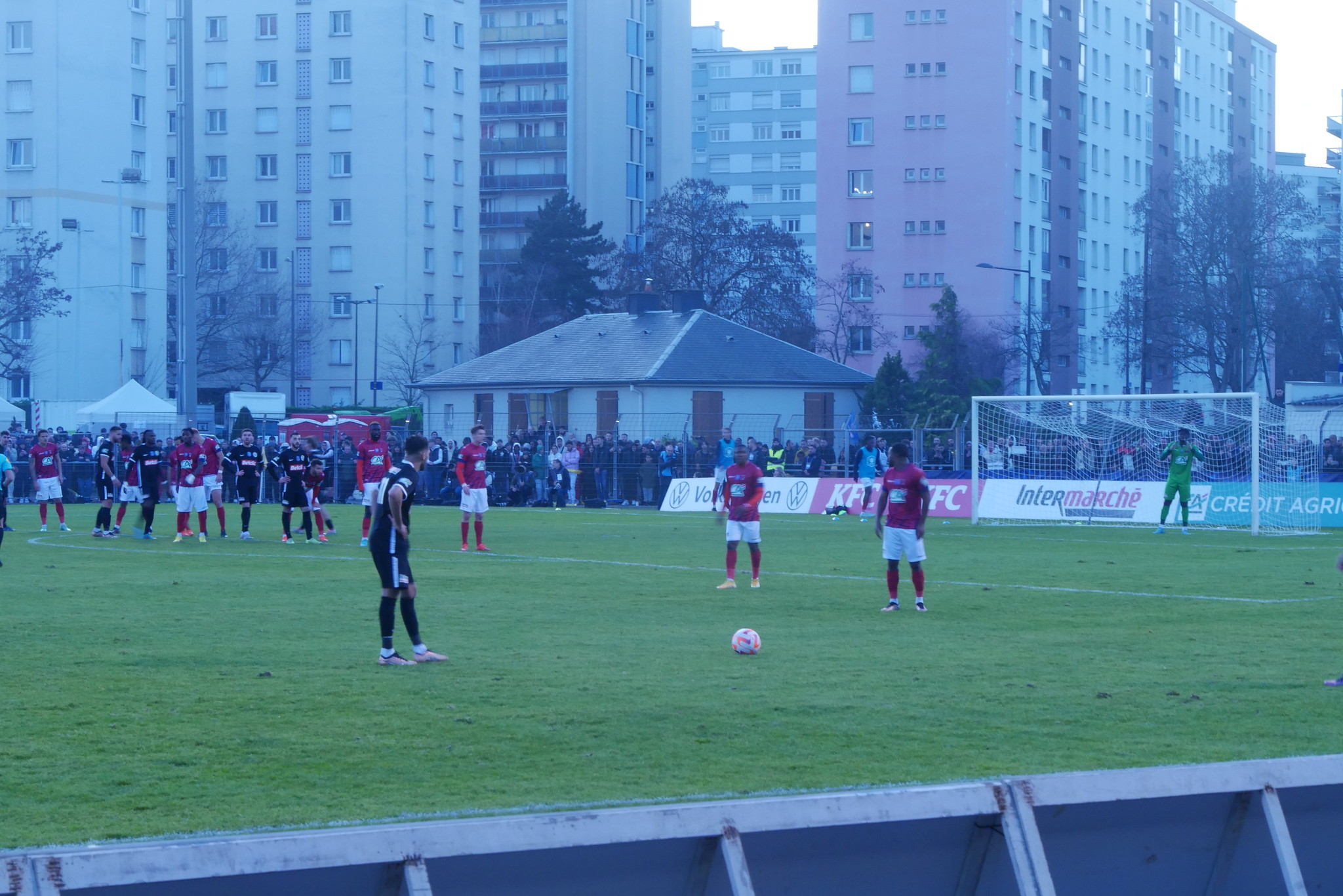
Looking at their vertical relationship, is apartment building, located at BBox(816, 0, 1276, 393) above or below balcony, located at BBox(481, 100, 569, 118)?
below

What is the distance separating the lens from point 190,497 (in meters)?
26.4

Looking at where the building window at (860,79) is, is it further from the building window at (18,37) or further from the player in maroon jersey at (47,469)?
the player in maroon jersey at (47,469)

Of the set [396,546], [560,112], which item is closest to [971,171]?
[560,112]

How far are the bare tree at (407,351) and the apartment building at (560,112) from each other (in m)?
13.7

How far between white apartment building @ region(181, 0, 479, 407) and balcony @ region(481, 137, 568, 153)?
1442cm

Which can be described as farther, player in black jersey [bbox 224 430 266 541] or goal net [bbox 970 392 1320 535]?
goal net [bbox 970 392 1320 535]

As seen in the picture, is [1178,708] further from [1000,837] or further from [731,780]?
[1000,837]

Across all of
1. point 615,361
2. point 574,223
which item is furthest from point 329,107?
point 615,361

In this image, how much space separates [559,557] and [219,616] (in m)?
8.72

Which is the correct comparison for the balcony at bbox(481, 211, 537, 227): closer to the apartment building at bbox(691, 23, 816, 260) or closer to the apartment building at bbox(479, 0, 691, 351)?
the apartment building at bbox(479, 0, 691, 351)

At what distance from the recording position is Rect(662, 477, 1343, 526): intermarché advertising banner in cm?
3175

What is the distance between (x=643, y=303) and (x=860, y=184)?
22.7 meters

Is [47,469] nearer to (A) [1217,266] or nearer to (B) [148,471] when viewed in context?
(B) [148,471]

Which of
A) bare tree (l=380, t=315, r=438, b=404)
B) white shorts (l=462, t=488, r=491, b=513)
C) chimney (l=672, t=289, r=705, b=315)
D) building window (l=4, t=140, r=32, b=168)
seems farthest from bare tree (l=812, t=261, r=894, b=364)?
white shorts (l=462, t=488, r=491, b=513)
